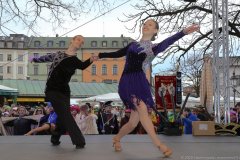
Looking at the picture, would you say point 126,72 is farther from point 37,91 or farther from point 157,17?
point 37,91

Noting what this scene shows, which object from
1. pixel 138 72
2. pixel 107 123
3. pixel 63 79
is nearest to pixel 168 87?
pixel 107 123

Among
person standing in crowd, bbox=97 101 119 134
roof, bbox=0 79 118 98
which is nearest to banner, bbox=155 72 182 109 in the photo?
person standing in crowd, bbox=97 101 119 134

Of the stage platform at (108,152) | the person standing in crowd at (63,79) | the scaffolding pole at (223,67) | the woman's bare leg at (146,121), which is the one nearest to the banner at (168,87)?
the scaffolding pole at (223,67)

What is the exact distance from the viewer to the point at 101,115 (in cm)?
1134

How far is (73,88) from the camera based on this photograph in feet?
169

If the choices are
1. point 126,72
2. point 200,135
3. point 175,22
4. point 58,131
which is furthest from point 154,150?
point 175,22

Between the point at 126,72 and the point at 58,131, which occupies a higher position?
the point at 126,72

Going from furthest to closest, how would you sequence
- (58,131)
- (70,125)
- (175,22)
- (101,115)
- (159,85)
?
(175,22)
(159,85)
(101,115)
(58,131)
(70,125)

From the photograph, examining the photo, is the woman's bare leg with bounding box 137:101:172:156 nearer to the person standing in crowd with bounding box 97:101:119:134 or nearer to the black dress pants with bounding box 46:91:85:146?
the black dress pants with bounding box 46:91:85:146

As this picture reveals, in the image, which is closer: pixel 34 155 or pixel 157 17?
pixel 34 155

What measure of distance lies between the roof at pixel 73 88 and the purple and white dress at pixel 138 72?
141 ft

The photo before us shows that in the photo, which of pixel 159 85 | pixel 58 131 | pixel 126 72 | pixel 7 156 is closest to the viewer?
pixel 7 156

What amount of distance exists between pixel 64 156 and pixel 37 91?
1826 inches

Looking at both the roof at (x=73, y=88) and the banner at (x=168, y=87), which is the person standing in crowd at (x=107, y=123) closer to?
the banner at (x=168, y=87)
